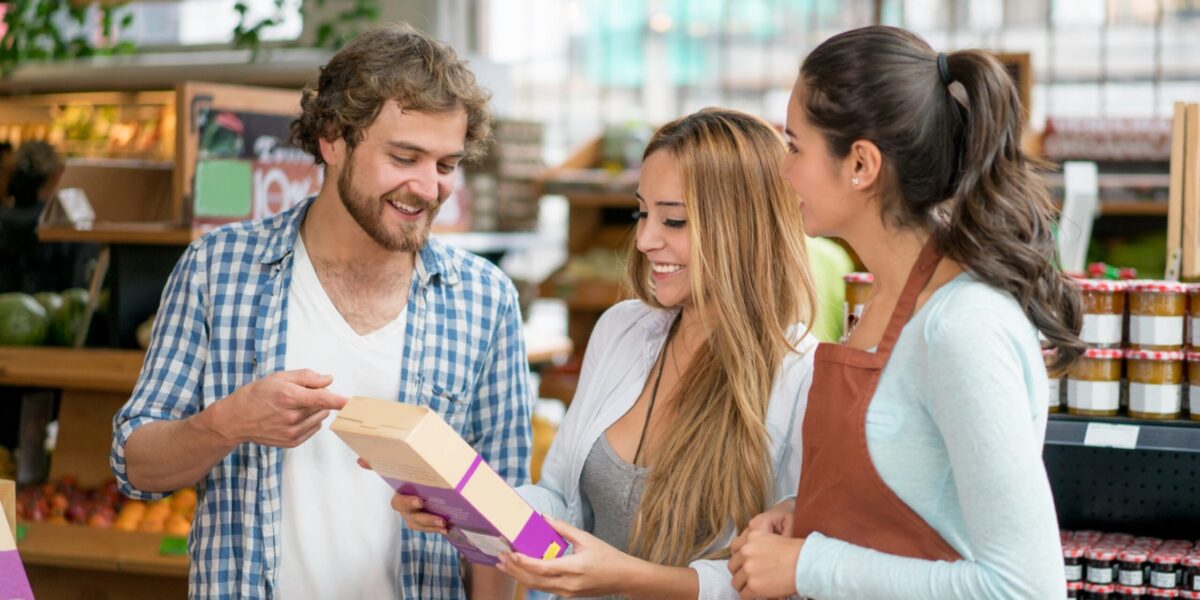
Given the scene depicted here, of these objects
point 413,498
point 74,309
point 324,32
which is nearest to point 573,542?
point 413,498

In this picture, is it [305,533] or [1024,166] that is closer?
[1024,166]

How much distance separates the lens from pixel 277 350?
2287mm

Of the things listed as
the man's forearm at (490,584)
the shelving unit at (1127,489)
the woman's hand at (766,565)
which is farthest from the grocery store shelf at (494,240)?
the woman's hand at (766,565)

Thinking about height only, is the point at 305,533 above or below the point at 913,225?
below

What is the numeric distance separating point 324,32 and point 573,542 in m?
4.49

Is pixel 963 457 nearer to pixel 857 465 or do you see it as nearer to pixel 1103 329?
pixel 857 465

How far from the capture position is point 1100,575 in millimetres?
2492

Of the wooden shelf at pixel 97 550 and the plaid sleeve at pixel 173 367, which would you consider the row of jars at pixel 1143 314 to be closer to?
the plaid sleeve at pixel 173 367

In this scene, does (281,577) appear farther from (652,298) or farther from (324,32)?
(324,32)

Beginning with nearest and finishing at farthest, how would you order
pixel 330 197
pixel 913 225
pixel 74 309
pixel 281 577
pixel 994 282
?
pixel 994 282 < pixel 913 225 < pixel 281 577 < pixel 330 197 < pixel 74 309

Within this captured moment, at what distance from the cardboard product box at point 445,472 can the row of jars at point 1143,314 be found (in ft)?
4.20

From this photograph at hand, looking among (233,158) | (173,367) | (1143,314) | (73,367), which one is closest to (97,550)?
(73,367)

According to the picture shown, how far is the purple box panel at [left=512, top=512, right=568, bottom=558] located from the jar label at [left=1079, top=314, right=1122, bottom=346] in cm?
126

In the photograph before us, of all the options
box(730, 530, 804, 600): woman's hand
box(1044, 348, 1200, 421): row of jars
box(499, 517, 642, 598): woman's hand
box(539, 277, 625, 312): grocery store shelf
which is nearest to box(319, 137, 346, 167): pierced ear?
box(499, 517, 642, 598): woman's hand
